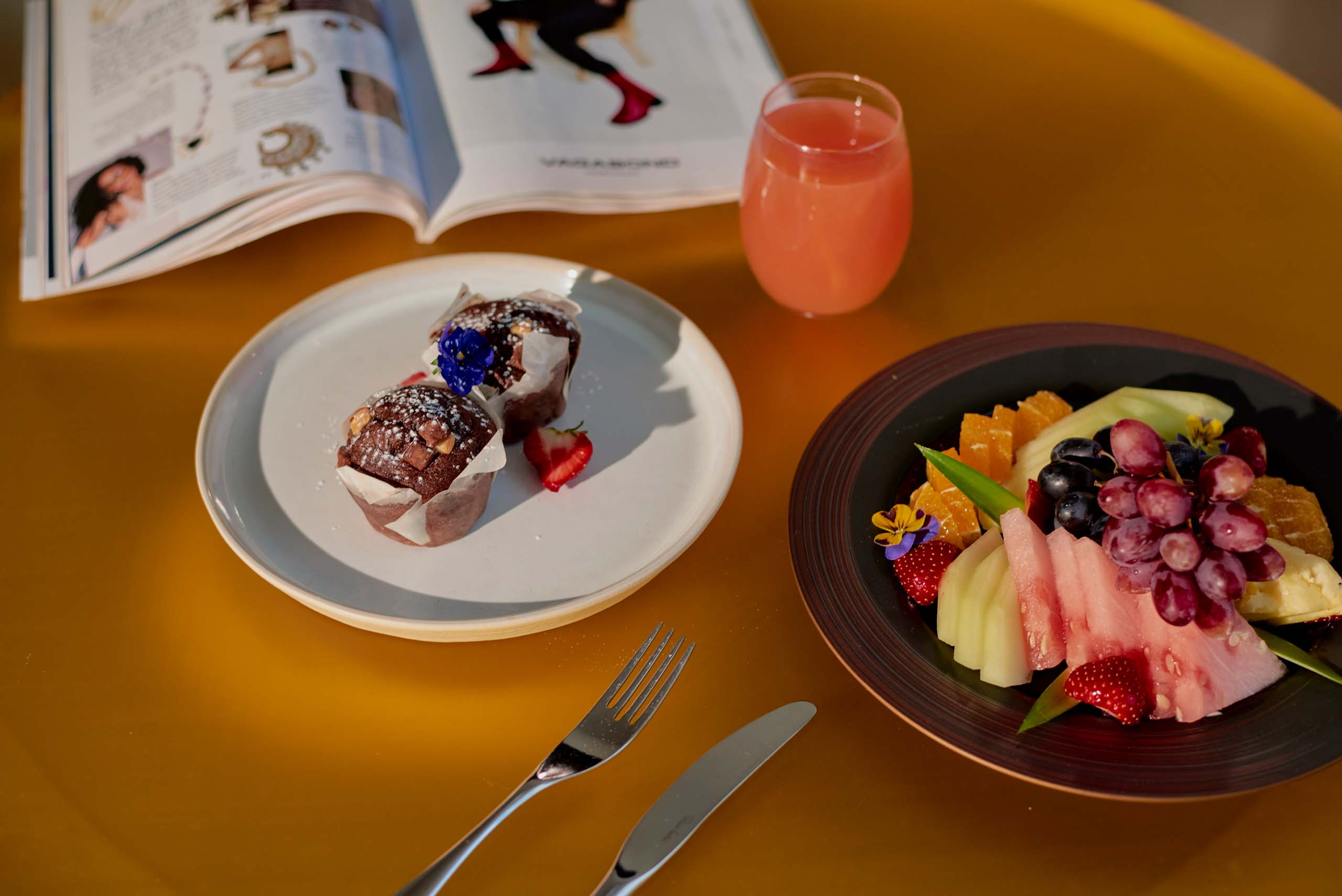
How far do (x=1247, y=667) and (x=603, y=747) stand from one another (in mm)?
484

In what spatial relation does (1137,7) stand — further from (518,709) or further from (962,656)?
(518,709)

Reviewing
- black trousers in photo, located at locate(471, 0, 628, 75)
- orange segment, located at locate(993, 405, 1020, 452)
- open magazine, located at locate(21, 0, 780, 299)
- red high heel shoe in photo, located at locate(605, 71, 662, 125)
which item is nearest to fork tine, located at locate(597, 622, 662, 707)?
orange segment, located at locate(993, 405, 1020, 452)

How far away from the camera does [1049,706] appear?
2.58ft

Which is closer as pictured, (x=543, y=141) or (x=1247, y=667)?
(x=1247, y=667)

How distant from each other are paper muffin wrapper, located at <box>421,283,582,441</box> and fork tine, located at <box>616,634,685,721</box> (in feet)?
0.96

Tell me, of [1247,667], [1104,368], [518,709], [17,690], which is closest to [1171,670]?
[1247,667]

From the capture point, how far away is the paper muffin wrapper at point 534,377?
1.03 metres

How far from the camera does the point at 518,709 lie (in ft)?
2.87

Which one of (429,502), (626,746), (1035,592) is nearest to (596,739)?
(626,746)

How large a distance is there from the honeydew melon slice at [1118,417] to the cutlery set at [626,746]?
30 centimetres

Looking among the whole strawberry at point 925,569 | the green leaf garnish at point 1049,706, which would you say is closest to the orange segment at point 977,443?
the whole strawberry at point 925,569

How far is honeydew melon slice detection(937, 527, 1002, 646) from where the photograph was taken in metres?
0.84

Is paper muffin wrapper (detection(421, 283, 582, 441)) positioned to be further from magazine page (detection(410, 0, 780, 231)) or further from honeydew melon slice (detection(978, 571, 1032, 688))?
honeydew melon slice (detection(978, 571, 1032, 688))

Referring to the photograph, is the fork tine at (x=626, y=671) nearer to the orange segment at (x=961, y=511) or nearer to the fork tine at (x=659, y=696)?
the fork tine at (x=659, y=696)
